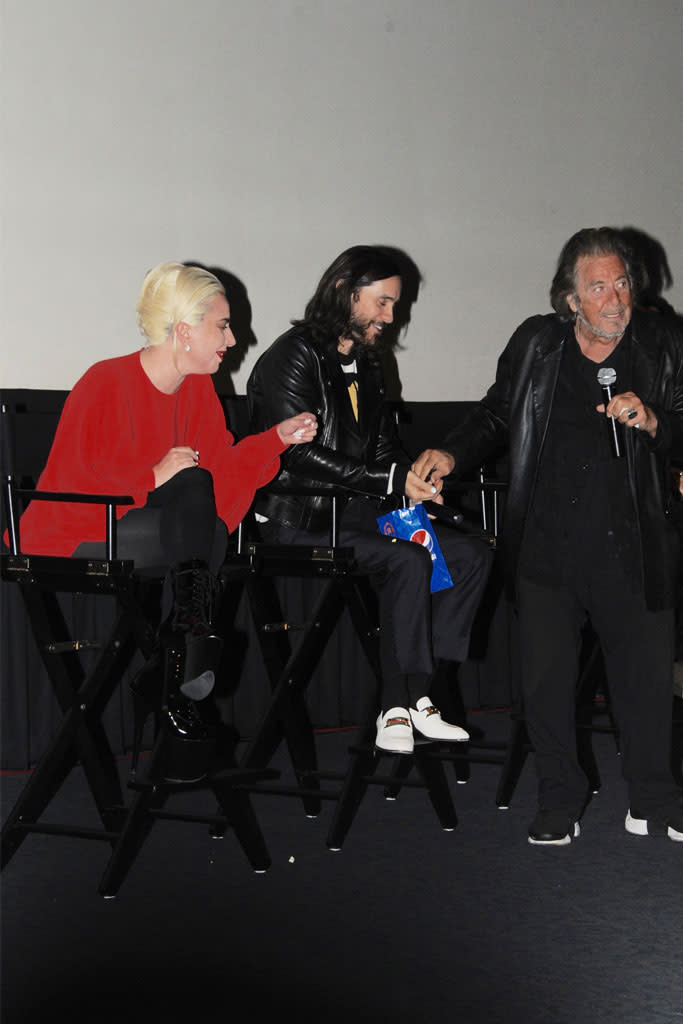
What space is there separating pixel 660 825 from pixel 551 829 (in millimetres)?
268

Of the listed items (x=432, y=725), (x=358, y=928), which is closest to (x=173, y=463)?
(x=432, y=725)

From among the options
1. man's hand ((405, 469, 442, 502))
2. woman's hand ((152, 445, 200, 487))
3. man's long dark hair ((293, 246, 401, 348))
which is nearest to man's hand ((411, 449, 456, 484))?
man's hand ((405, 469, 442, 502))

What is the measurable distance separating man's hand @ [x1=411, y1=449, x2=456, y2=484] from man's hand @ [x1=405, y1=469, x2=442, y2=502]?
0.04ft

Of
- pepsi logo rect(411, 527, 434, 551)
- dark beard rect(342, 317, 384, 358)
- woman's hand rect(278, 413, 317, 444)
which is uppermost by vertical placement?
dark beard rect(342, 317, 384, 358)

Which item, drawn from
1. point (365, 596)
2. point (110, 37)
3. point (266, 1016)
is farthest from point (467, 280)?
point (266, 1016)

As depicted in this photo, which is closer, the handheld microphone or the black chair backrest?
the handheld microphone

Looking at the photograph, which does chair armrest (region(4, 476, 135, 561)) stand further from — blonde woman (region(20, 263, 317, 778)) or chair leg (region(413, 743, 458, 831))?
chair leg (region(413, 743, 458, 831))

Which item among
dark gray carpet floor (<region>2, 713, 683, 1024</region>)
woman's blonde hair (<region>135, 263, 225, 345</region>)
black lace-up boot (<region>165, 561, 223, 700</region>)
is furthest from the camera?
woman's blonde hair (<region>135, 263, 225, 345</region>)

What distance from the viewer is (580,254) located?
122 inches

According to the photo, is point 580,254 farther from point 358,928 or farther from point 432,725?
point 358,928

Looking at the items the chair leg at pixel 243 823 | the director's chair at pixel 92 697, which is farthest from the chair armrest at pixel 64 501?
the chair leg at pixel 243 823

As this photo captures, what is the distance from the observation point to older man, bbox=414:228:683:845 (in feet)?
10.1

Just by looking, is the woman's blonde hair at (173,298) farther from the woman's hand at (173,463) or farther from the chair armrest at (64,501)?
the chair armrest at (64,501)

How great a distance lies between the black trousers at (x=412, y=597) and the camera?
10.5 feet
